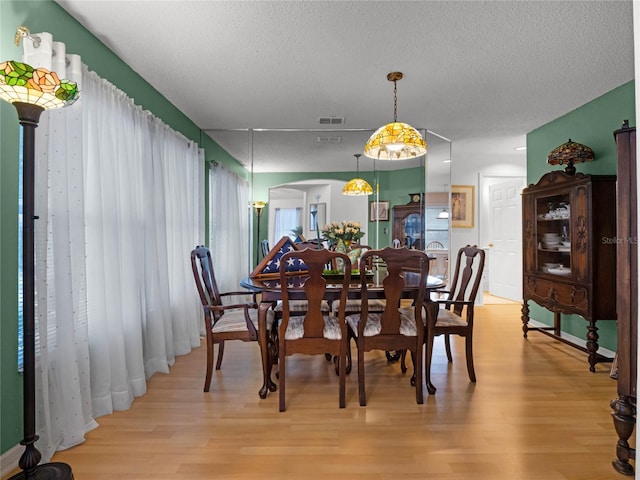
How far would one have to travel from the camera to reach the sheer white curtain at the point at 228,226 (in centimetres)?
467

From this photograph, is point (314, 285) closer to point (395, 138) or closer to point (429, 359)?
point (429, 359)

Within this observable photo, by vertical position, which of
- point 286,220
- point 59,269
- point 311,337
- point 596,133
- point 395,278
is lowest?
point 311,337

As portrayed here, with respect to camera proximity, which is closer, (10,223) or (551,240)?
(10,223)

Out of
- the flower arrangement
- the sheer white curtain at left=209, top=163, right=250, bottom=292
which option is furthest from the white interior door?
the sheer white curtain at left=209, top=163, right=250, bottom=292

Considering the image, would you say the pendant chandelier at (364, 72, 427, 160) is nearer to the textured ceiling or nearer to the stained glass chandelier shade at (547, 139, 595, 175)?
the textured ceiling

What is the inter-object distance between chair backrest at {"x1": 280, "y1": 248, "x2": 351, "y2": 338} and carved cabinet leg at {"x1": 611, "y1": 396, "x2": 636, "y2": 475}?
1.46 metres

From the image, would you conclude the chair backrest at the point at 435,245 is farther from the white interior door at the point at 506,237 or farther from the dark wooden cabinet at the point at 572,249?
the white interior door at the point at 506,237

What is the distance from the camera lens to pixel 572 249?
3.45 metres

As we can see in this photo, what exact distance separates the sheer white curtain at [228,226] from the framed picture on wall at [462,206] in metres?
3.54

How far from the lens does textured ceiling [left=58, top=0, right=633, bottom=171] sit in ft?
7.05

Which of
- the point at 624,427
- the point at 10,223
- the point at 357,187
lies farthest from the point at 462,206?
the point at 10,223

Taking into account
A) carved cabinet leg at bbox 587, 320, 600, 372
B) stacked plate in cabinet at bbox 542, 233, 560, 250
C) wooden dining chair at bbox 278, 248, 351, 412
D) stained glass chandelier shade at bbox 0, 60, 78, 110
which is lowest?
carved cabinet leg at bbox 587, 320, 600, 372

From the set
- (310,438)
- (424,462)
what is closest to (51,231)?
(310,438)

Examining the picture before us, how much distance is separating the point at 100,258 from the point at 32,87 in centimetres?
122
